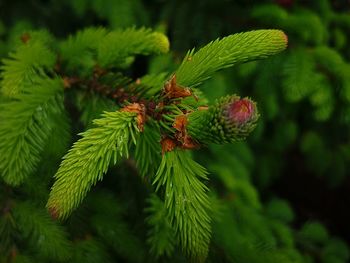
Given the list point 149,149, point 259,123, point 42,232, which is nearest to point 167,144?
point 149,149

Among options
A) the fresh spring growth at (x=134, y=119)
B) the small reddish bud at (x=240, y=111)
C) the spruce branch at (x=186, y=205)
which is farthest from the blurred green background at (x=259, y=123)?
the small reddish bud at (x=240, y=111)

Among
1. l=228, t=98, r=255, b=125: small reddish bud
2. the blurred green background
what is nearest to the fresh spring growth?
l=228, t=98, r=255, b=125: small reddish bud

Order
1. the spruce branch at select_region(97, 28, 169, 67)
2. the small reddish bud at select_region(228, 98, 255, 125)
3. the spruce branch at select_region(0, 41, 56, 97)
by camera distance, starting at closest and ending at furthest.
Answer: the small reddish bud at select_region(228, 98, 255, 125) → the spruce branch at select_region(0, 41, 56, 97) → the spruce branch at select_region(97, 28, 169, 67)

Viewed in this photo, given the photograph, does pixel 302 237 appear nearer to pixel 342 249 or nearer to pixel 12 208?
pixel 342 249

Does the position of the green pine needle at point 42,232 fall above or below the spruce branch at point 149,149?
below

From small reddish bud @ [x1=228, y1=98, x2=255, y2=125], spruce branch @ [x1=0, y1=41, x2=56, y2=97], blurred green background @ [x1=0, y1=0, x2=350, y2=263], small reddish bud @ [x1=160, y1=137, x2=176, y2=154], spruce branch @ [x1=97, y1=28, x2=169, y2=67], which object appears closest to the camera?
small reddish bud @ [x1=228, y1=98, x2=255, y2=125]

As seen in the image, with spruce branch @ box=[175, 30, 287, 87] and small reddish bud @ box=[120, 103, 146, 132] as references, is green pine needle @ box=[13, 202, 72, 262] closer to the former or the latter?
small reddish bud @ box=[120, 103, 146, 132]

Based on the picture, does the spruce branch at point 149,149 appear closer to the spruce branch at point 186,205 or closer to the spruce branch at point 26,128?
the spruce branch at point 186,205

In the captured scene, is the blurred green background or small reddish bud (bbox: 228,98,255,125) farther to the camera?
the blurred green background
